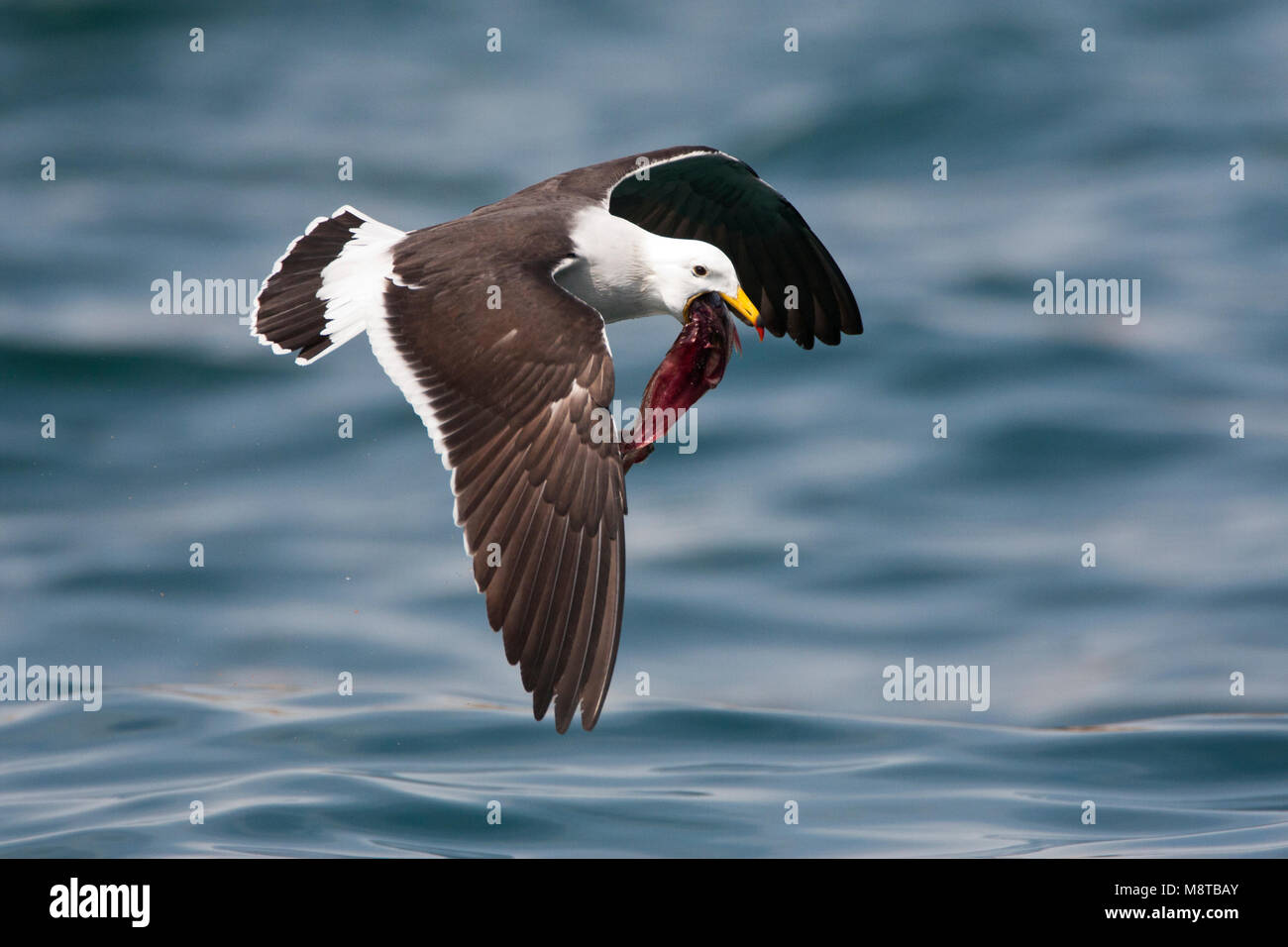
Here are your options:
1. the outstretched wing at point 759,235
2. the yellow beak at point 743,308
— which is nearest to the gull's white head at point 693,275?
the yellow beak at point 743,308

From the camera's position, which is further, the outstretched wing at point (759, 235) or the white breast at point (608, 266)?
the outstretched wing at point (759, 235)

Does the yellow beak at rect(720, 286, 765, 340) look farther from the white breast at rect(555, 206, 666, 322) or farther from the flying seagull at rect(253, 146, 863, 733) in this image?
the white breast at rect(555, 206, 666, 322)

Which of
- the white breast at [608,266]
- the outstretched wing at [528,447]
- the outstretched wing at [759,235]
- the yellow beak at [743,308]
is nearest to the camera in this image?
the outstretched wing at [528,447]

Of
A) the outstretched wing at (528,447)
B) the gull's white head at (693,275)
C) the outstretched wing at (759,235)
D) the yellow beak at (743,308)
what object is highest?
the outstretched wing at (759,235)

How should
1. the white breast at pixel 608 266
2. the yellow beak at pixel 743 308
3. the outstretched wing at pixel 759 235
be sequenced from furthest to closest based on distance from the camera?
the outstretched wing at pixel 759 235
the yellow beak at pixel 743 308
the white breast at pixel 608 266

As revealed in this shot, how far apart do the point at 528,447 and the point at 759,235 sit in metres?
3.80

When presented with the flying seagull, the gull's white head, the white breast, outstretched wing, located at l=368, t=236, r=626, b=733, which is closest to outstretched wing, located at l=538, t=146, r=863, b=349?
the flying seagull

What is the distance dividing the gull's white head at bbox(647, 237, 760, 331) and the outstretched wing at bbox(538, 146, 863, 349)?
1.53 m

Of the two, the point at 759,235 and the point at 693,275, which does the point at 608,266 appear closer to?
the point at 693,275

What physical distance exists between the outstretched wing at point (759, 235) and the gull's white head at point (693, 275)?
1.53 metres

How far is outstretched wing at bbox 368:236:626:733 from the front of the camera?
25.0ft

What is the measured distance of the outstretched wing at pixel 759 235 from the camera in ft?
36.9

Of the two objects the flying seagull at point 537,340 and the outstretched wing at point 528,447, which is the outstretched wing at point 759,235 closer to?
the flying seagull at point 537,340

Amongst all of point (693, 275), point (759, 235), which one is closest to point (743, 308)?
point (693, 275)
